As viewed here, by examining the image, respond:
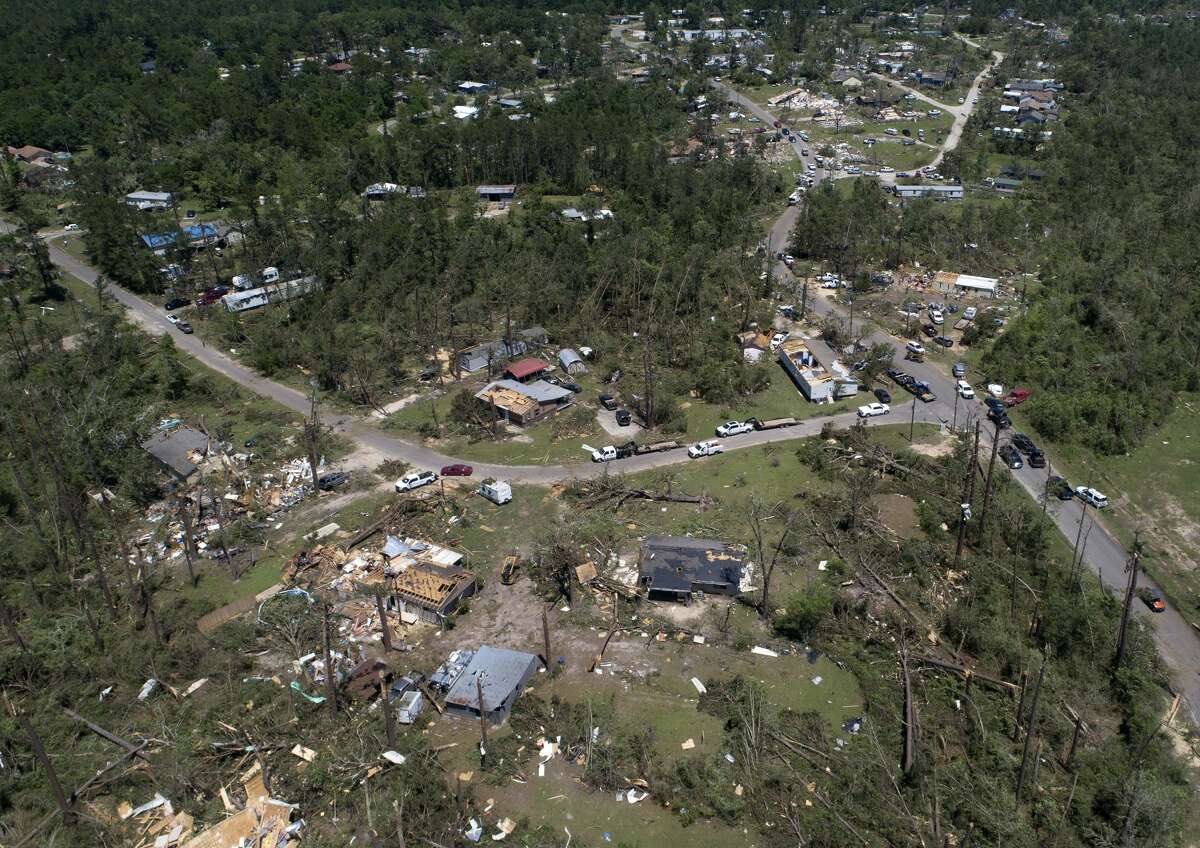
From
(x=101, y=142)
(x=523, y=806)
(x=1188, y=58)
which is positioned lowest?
(x=101, y=142)

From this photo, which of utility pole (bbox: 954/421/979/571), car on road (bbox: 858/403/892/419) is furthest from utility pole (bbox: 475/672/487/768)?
car on road (bbox: 858/403/892/419)

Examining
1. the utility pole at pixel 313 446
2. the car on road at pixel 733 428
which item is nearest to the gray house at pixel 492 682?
the utility pole at pixel 313 446

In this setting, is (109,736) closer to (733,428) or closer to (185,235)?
(733,428)

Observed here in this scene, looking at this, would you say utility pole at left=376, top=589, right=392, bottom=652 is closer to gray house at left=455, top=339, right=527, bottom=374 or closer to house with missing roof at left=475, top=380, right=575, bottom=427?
house with missing roof at left=475, top=380, right=575, bottom=427

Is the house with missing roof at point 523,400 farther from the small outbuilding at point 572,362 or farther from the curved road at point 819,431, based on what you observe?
the curved road at point 819,431

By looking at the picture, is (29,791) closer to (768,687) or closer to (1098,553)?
(768,687)

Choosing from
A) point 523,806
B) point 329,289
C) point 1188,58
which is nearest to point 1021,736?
point 523,806
